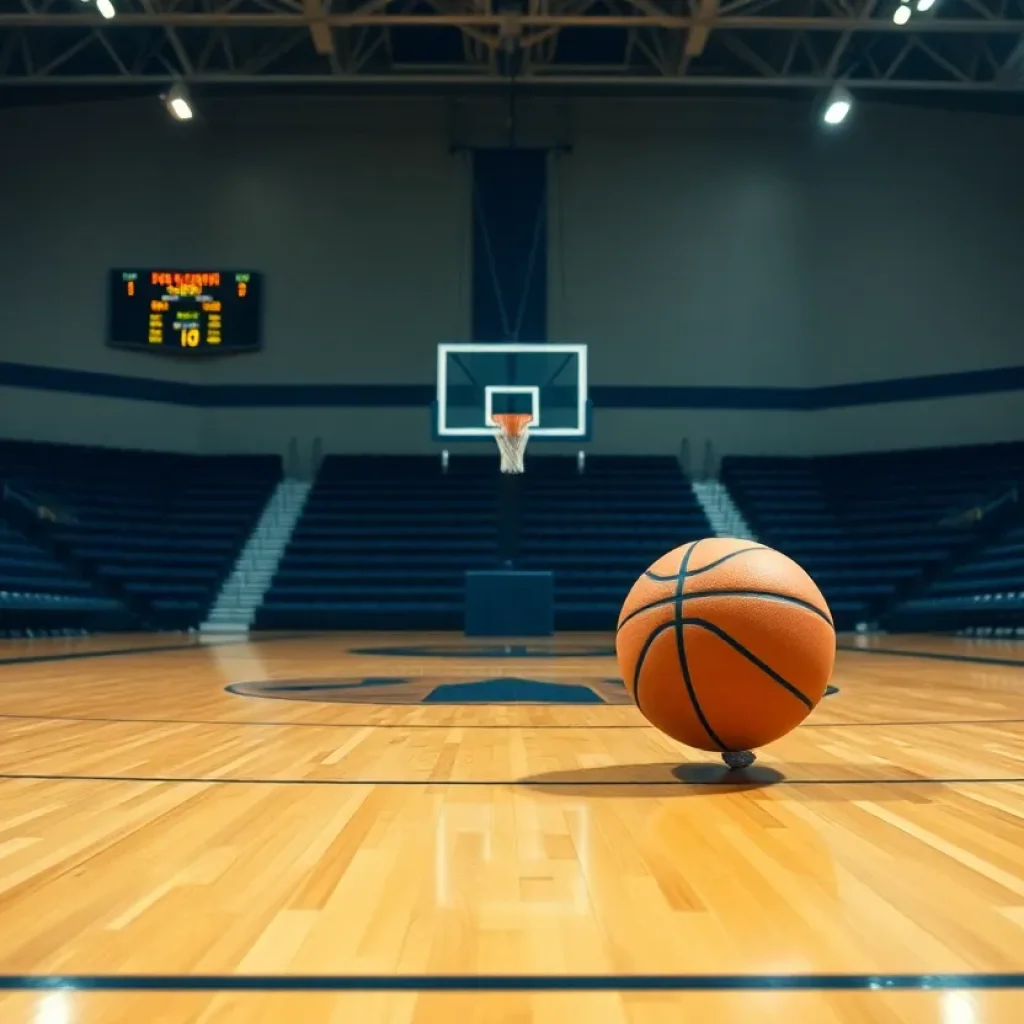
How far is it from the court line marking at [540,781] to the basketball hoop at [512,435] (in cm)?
960

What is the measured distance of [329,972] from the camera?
49.2 inches

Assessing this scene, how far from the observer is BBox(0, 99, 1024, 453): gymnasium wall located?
1460 centimetres

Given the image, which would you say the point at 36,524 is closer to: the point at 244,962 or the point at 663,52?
the point at 663,52

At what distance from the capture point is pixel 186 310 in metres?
14.6

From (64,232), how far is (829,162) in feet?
34.5

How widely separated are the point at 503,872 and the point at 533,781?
0.84 m

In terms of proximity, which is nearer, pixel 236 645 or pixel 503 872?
pixel 503 872

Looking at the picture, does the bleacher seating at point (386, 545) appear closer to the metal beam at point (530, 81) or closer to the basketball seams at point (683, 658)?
the metal beam at point (530, 81)

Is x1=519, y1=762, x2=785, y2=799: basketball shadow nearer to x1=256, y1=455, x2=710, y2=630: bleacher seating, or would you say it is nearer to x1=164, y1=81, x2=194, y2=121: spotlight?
x1=256, y1=455, x2=710, y2=630: bleacher seating

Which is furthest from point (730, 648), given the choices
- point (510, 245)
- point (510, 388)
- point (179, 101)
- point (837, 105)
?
point (510, 245)

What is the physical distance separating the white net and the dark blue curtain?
2950 millimetres

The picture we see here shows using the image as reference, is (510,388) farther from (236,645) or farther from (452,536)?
(236,645)

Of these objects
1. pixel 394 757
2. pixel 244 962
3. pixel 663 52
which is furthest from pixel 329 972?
pixel 663 52

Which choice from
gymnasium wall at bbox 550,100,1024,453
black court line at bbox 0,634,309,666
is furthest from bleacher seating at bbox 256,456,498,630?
gymnasium wall at bbox 550,100,1024,453
